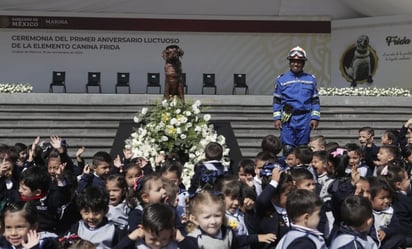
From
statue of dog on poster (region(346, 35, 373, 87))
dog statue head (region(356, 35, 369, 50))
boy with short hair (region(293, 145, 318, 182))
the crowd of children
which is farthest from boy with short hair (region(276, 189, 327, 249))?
dog statue head (region(356, 35, 369, 50))

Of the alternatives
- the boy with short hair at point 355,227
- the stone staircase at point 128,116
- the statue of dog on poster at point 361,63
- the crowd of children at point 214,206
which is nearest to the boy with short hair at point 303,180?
the crowd of children at point 214,206

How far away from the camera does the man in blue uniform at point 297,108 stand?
823cm

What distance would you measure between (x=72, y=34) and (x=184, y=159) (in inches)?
611

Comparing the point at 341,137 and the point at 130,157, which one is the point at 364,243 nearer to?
the point at 130,157

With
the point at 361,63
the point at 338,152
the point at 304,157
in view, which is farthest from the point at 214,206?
the point at 361,63

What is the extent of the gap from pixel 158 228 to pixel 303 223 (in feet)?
2.90

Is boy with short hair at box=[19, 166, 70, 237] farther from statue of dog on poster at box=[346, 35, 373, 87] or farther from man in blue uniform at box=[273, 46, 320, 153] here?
statue of dog on poster at box=[346, 35, 373, 87]

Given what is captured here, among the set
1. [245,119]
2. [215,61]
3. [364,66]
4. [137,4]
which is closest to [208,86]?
[215,61]

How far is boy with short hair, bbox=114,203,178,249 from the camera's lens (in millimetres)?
3521

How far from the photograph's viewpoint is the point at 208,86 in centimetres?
2259

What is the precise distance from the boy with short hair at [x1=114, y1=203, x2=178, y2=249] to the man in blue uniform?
4.74 meters

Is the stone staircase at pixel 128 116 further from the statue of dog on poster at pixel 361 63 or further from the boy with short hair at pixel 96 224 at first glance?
the boy with short hair at pixel 96 224

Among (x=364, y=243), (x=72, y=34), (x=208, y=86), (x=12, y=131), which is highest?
(x=72, y=34)

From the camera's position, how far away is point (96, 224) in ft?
13.8
